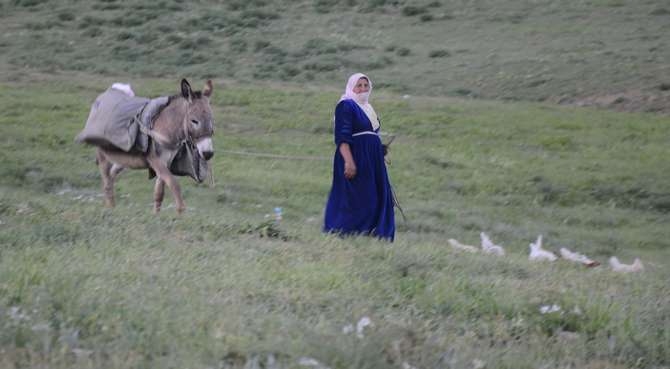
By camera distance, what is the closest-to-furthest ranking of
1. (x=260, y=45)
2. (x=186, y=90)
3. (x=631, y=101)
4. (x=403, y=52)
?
(x=186, y=90) < (x=631, y=101) < (x=403, y=52) < (x=260, y=45)

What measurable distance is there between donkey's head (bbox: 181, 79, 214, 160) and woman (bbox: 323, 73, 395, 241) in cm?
151

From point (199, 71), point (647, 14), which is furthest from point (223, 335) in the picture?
point (647, 14)

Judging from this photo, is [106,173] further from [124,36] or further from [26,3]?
[26,3]

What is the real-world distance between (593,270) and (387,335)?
3.57 meters

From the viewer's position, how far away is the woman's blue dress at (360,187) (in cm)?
966

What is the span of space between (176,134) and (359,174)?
7.09 feet

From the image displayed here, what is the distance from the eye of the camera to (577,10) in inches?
1120

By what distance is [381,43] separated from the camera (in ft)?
→ 84.7

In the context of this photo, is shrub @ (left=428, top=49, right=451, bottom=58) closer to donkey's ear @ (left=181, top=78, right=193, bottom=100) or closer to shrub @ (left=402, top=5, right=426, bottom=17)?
shrub @ (left=402, top=5, right=426, bottom=17)

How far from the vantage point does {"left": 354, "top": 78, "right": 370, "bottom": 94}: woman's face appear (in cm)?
965

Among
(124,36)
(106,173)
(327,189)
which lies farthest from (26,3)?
(106,173)

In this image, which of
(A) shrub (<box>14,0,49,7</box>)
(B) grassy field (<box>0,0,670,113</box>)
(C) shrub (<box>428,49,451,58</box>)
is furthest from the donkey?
(A) shrub (<box>14,0,49,7</box>)

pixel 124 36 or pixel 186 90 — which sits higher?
pixel 186 90

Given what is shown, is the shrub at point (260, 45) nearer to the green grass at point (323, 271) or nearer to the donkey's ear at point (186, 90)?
the green grass at point (323, 271)
